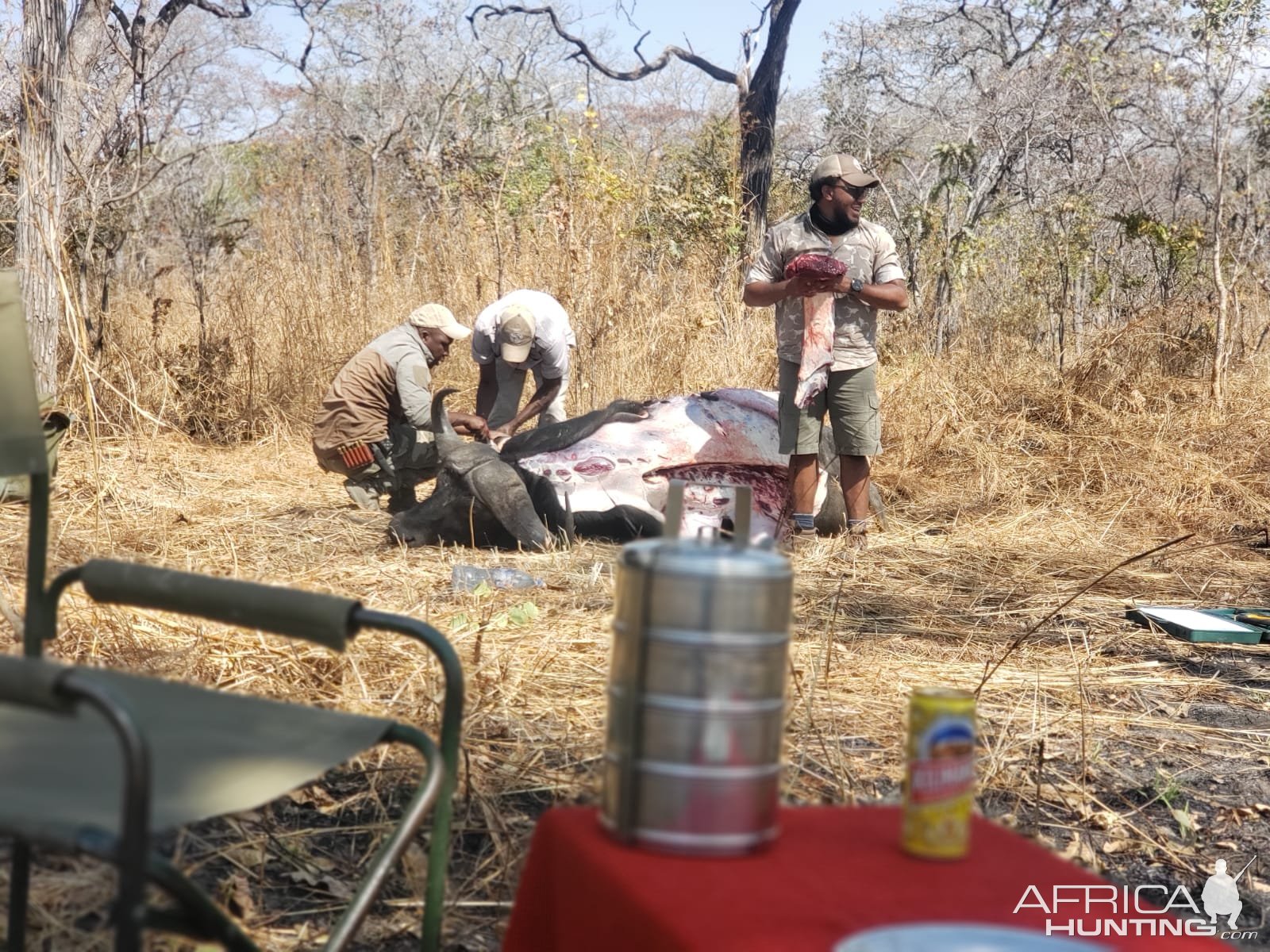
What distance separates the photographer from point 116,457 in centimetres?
757

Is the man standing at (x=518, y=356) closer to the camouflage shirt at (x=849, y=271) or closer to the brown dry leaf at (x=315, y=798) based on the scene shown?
the camouflage shirt at (x=849, y=271)

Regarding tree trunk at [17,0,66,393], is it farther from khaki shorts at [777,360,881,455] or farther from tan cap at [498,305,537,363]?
khaki shorts at [777,360,881,455]

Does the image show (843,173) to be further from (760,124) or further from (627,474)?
(760,124)

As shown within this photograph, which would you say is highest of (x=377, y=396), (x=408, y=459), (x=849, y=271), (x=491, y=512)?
(x=849, y=271)

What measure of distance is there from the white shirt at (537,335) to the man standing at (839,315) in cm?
180

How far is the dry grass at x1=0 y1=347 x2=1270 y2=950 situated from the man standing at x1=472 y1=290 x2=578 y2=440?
116cm

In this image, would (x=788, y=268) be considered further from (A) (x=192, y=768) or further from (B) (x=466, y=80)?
(B) (x=466, y=80)

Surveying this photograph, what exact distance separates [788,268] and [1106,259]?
23.7ft

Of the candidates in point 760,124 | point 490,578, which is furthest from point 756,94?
point 490,578

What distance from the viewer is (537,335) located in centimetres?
751

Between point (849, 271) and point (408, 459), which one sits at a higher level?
point (849, 271)

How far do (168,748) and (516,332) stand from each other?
5.75m

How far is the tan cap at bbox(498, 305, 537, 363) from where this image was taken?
7.35m

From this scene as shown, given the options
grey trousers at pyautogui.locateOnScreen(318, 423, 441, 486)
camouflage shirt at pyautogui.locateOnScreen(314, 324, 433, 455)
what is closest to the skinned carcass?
grey trousers at pyautogui.locateOnScreen(318, 423, 441, 486)
